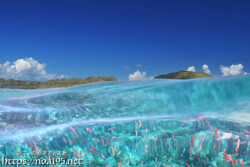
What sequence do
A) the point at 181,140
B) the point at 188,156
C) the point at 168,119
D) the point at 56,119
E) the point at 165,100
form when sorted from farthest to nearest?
the point at 165,100
the point at 56,119
the point at 168,119
the point at 181,140
the point at 188,156

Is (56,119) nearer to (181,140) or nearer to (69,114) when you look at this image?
(69,114)

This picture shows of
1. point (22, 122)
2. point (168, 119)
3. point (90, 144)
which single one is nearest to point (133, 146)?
point (90, 144)

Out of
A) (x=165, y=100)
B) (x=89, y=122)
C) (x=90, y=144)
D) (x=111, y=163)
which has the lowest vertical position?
(x=111, y=163)

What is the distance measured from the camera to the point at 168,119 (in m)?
6.59

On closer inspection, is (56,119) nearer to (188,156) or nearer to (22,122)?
(22,122)

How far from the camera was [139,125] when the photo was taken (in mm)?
6328

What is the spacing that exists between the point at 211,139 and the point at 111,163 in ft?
9.90

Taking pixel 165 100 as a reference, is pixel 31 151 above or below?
below

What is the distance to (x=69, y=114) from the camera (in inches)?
291

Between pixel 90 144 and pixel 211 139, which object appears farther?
pixel 90 144

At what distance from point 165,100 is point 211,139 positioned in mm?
3127

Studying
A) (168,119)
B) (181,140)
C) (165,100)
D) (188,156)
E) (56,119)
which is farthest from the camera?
(165,100)

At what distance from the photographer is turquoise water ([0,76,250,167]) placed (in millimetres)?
4969

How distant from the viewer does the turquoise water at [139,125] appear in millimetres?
4969
